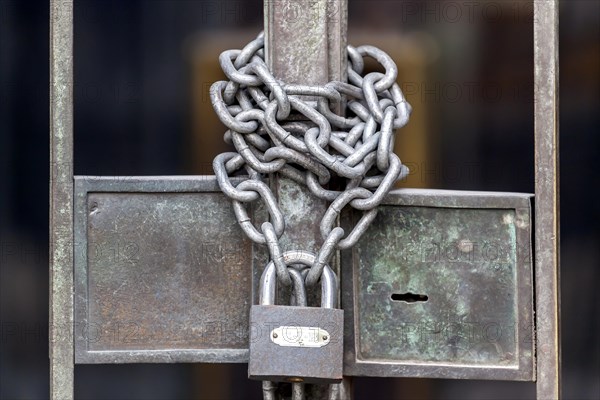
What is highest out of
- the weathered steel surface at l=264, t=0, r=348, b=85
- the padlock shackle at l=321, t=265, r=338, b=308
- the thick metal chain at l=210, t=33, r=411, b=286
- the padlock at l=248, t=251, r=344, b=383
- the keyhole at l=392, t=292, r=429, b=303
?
the weathered steel surface at l=264, t=0, r=348, b=85

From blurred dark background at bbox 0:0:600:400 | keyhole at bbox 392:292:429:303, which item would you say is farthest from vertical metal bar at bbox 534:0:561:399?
blurred dark background at bbox 0:0:600:400

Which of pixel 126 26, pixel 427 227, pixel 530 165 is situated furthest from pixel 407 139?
pixel 427 227

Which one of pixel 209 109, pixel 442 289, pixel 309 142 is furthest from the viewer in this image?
pixel 209 109

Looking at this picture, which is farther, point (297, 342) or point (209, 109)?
point (209, 109)

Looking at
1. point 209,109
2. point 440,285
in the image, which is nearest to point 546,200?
point 440,285

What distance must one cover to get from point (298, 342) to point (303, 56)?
14.8 inches

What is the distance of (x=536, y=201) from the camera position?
1.53 metres

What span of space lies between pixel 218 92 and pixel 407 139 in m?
0.96

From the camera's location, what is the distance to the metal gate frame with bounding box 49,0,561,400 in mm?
1524

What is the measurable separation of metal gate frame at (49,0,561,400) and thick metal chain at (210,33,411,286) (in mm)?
183

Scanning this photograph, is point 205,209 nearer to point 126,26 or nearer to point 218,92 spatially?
point 218,92

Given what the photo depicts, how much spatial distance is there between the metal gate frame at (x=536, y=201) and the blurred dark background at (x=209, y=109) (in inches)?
28.8

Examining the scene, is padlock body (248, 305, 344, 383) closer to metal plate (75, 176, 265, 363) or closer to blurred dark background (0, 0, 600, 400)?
metal plate (75, 176, 265, 363)

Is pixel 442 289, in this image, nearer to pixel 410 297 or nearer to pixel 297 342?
pixel 410 297
